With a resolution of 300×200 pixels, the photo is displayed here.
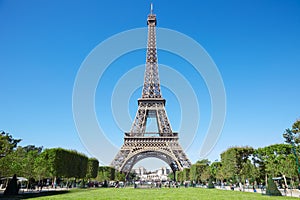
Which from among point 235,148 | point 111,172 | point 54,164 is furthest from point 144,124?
point 54,164

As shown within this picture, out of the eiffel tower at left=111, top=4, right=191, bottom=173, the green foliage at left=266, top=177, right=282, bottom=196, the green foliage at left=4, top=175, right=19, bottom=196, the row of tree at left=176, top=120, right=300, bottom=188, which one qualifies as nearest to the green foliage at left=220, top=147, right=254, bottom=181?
the row of tree at left=176, top=120, right=300, bottom=188

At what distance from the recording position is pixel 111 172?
5069 centimetres

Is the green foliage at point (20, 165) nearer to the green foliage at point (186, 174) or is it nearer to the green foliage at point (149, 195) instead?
the green foliage at point (149, 195)

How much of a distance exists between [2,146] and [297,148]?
36.2 meters

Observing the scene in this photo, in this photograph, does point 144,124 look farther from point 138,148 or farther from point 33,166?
point 33,166

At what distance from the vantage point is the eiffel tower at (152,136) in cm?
4856

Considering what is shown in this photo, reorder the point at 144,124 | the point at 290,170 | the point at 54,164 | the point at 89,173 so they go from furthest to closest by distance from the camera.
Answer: the point at 144,124
the point at 89,173
the point at 290,170
the point at 54,164

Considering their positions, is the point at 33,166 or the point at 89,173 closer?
the point at 33,166

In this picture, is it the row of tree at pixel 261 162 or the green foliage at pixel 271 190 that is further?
the row of tree at pixel 261 162

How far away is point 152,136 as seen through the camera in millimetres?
52281

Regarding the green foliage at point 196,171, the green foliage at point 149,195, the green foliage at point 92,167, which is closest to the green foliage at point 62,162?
the green foliage at point 149,195

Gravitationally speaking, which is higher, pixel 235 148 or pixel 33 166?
pixel 235 148

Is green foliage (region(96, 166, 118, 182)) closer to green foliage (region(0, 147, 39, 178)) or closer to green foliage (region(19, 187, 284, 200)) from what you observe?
Answer: green foliage (region(0, 147, 39, 178))

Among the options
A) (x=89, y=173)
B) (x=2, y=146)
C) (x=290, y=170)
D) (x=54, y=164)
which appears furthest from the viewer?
(x=89, y=173)
